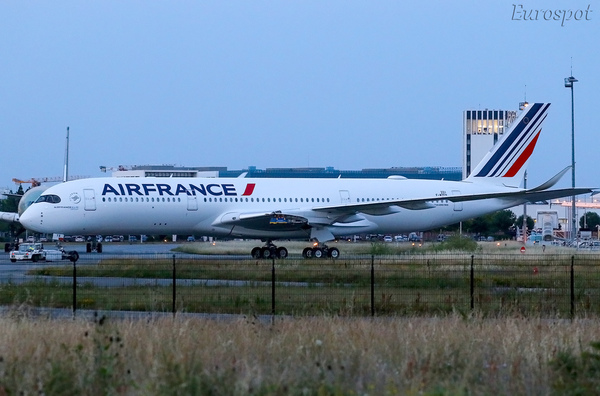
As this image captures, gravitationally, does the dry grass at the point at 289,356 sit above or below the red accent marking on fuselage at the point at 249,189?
below

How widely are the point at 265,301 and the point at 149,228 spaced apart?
20.6 meters

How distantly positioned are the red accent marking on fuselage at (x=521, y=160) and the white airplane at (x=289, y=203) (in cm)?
5

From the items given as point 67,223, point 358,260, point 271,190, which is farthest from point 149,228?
point 358,260

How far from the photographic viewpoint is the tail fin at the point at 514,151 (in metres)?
50.7

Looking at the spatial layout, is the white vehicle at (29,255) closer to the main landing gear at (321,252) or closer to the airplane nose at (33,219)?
the airplane nose at (33,219)

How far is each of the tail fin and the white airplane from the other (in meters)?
0.05

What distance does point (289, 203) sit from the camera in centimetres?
4572

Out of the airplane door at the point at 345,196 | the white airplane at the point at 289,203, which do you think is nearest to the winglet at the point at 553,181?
the white airplane at the point at 289,203

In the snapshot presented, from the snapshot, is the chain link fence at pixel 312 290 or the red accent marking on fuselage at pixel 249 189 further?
the red accent marking on fuselage at pixel 249 189

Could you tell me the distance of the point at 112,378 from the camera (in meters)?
10.9

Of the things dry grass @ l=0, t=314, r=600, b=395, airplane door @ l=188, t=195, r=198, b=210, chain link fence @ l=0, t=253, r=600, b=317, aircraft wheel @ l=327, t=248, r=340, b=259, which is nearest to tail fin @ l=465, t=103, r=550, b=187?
aircraft wheel @ l=327, t=248, r=340, b=259

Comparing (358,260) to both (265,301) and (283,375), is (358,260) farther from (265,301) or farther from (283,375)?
(283,375)

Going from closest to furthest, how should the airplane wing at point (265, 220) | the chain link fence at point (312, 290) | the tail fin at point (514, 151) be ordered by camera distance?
the chain link fence at point (312, 290)
the airplane wing at point (265, 220)
the tail fin at point (514, 151)

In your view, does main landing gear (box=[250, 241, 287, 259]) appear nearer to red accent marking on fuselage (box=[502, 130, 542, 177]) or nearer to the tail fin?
the tail fin
